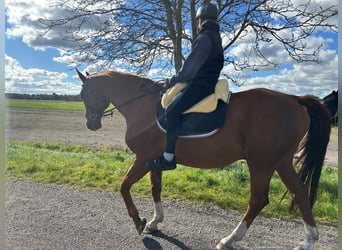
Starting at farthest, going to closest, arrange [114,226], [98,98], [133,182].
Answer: [114,226] < [98,98] < [133,182]

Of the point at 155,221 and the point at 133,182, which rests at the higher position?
the point at 133,182

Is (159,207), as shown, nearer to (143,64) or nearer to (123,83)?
(123,83)

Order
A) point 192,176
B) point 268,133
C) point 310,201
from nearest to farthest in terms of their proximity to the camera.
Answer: point 268,133, point 310,201, point 192,176

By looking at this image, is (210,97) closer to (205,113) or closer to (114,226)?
(205,113)

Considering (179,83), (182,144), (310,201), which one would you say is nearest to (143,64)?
(179,83)

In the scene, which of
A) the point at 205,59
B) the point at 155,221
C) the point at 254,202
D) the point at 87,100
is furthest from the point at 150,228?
the point at 205,59

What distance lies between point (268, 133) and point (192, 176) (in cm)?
211

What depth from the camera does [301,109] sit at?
11.3ft

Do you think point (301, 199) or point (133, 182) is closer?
point (301, 199)

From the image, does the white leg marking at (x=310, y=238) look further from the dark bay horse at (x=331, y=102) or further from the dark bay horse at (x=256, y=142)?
the dark bay horse at (x=331, y=102)

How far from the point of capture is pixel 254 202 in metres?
3.44

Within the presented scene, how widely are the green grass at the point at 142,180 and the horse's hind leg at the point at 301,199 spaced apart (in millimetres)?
872

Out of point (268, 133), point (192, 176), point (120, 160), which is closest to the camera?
point (268, 133)

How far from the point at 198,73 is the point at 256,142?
3.10ft
